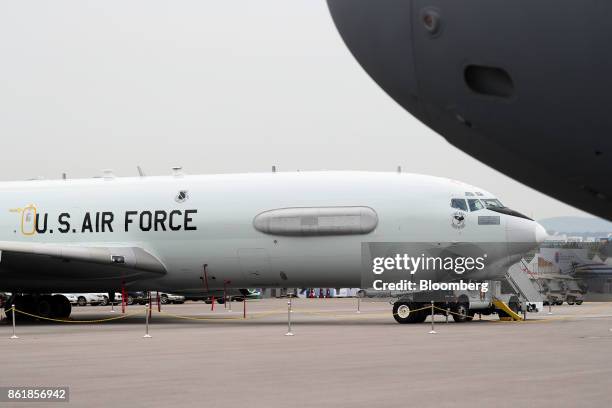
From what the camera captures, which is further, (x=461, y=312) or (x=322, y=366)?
(x=461, y=312)

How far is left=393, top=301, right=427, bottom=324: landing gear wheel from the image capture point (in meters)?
28.4

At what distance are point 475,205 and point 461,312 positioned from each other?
12.5 ft

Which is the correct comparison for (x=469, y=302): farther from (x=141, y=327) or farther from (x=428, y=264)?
(x=141, y=327)

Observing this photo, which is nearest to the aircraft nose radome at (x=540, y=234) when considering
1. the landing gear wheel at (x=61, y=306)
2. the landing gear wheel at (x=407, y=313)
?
the landing gear wheel at (x=407, y=313)

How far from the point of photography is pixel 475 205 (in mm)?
27234

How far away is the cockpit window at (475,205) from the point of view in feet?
89.2

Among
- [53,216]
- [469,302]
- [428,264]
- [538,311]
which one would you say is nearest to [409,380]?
[428,264]

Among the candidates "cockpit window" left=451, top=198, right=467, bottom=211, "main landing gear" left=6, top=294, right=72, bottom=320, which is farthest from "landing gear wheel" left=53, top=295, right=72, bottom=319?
"cockpit window" left=451, top=198, right=467, bottom=211

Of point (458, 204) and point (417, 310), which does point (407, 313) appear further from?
point (458, 204)

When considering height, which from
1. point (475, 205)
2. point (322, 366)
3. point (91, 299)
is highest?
point (475, 205)

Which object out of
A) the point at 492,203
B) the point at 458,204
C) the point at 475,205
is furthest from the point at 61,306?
the point at 492,203

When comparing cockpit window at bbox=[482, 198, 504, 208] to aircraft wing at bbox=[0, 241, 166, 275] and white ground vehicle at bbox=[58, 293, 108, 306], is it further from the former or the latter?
white ground vehicle at bbox=[58, 293, 108, 306]

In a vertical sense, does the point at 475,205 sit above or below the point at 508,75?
above

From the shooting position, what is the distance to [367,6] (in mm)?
4090
